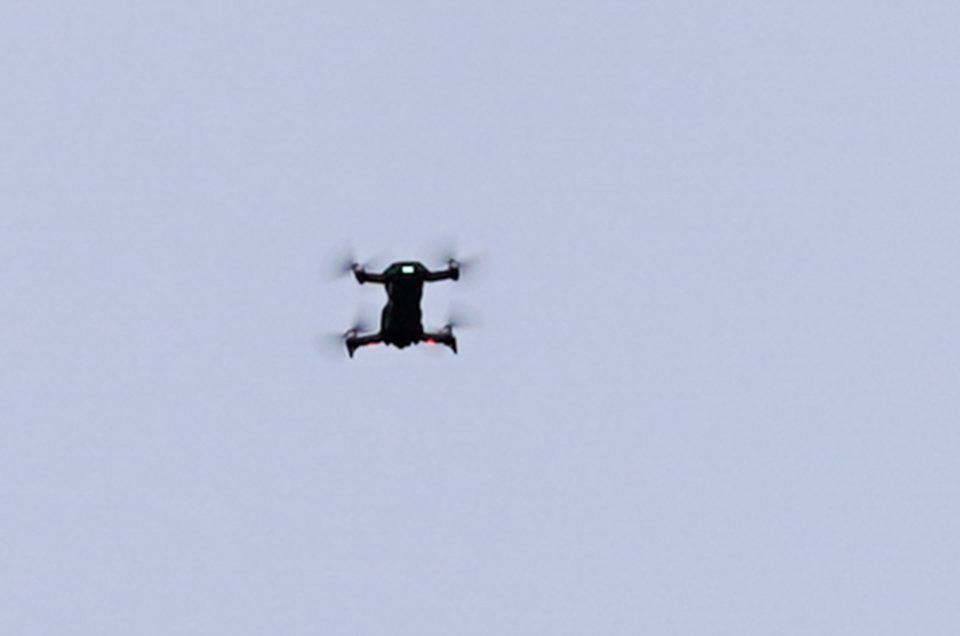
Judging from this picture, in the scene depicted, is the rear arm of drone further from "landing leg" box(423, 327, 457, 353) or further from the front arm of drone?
"landing leg" box(423, 327, 457, 353)

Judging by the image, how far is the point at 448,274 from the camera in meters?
152

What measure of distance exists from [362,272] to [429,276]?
3857 millimetres

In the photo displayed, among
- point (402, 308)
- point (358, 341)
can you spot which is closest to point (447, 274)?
point (402, 308)

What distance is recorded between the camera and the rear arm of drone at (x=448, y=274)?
152 meters

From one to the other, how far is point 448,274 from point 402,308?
10.5 feet

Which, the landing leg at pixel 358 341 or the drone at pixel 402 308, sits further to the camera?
the landing leg at pixel 358 341

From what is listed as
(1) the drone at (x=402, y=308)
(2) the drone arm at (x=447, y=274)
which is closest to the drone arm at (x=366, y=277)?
(1) the drone at (x=402, y=308)

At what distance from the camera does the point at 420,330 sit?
15438 centimetres

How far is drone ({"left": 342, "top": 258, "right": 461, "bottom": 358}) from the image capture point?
151 meters

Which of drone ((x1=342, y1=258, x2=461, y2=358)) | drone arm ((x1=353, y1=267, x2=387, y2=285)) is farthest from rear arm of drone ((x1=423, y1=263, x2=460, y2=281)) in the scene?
drone arm ((x1=353, y1=267, x2=387, y2=285))

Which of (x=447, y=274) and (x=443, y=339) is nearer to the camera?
(x=447, y=274)

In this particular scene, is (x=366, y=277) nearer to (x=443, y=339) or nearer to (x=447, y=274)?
(x=447, y=274)

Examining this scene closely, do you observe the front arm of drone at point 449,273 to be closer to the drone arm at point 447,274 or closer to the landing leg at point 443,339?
the drone arm at point 447,274

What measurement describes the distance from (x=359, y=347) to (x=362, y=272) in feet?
18.3
